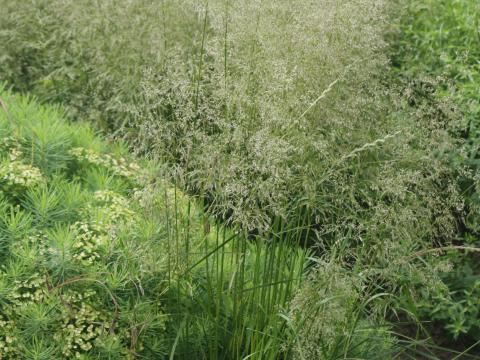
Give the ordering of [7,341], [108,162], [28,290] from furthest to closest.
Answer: [108,162], [28,290], [7,341]

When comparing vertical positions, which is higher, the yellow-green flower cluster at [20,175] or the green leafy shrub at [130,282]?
the yellow-green flower cluster at [20,175]

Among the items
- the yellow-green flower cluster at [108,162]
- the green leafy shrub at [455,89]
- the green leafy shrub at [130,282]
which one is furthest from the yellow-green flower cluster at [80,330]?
the green leafy shrub at [455,89]

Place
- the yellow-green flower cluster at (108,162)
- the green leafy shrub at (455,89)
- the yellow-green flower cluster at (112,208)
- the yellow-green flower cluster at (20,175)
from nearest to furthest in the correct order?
1. the yellow-green flower cluster at (112,208)
2. the yellow-green flower cluster at (20,175)
3. the yellow-green flower cluster at (108,162)
4. the green leafy shrub at (455,89)

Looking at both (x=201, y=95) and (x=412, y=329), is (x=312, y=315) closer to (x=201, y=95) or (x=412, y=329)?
(x=201, y=95)

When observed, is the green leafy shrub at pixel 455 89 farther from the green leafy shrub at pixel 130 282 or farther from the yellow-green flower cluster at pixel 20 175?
the yellow-green flower cluster at pixel 20 175

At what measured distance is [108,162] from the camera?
4074 millimetres

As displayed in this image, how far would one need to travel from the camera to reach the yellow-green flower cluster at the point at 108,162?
4004 mm

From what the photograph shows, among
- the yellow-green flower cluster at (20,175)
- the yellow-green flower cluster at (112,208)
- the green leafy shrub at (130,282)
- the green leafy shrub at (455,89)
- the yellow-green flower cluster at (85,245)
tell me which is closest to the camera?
the green leafy shrub at (130,282)

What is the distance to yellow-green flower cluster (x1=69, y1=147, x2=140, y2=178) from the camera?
4004 mm

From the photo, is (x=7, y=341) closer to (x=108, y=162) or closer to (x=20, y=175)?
(x=20, y=175)

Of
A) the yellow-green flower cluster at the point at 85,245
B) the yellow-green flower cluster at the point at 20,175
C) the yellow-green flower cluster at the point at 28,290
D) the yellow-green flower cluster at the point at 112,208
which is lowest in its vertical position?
the yellow-green flower cluster at the point at 28,290

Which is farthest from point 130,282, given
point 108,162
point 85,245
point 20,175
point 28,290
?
point 108,162

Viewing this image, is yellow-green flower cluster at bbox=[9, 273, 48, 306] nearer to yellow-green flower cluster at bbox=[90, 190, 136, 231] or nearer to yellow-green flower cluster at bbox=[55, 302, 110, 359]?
yellow-green flower cluster at bbox=[55, 302, 110, 359]

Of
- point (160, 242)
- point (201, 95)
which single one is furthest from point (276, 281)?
point (201, 95)
